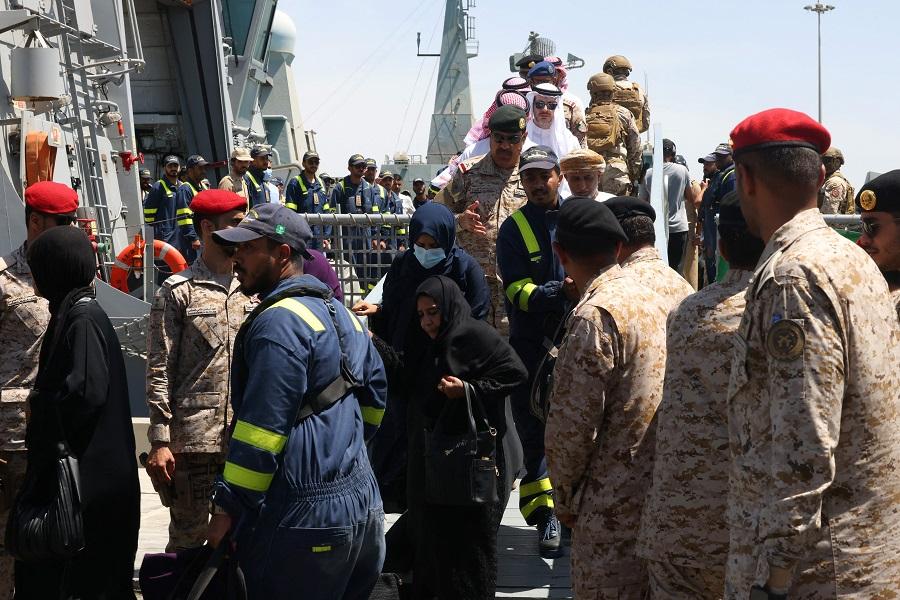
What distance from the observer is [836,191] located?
443 inches

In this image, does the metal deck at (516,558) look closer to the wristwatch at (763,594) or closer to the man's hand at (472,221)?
the man's hand at (472,221)

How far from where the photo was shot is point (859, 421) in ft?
8.39

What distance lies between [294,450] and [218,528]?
0.31m

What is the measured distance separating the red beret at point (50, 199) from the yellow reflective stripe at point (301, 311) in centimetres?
171

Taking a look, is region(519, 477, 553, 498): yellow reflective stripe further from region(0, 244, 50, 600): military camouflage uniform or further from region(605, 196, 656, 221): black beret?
region(0, 244, 50, 600): military camouflage uniform

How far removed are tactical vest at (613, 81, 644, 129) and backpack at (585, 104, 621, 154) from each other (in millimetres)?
1073

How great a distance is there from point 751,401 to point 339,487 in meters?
1.42

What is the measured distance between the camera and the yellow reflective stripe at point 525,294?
6.02 m

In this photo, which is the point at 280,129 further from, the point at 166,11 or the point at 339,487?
the point at 339,487

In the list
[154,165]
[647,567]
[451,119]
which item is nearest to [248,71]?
[154,165]

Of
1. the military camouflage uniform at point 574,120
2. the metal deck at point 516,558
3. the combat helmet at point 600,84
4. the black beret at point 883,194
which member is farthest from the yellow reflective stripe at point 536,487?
the combat helmet at point 600,84

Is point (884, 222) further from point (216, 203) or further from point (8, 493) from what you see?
point (8, 493)

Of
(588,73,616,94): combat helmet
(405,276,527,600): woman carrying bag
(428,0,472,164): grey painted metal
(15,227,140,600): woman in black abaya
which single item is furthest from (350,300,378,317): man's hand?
(428,0,472,164): grey painted metal

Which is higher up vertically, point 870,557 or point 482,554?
point 870,557
